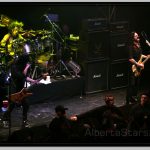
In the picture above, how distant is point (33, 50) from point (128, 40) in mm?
1869

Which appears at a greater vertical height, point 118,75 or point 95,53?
point 95,53

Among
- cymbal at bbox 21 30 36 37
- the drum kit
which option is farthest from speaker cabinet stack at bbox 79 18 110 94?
cymbal at bbox 21 30 36 37

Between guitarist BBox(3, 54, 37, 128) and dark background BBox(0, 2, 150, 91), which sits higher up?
dark background BBox(0, 2, 150, 91)

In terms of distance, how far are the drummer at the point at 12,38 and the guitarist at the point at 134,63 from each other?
→ 6.88 feet

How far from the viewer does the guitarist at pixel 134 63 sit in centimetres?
1012

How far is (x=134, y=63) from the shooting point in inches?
397

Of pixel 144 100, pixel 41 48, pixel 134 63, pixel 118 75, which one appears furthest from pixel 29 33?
pixel 144 100

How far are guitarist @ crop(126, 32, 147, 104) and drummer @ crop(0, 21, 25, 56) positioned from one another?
6.88 ft

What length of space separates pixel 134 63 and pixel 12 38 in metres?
2.32

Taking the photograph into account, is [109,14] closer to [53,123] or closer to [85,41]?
[85,41]

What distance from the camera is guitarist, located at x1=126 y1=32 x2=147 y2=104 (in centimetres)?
1012

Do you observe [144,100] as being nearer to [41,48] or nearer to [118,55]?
[118,55]

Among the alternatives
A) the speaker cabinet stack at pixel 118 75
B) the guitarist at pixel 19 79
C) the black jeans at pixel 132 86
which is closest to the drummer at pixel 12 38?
the guitarist at pixel 19 79

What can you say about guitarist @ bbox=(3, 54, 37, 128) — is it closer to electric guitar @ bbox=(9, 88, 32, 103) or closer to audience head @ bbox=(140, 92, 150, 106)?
electric guitar @ bbox=(9, 88, 32, 103)
